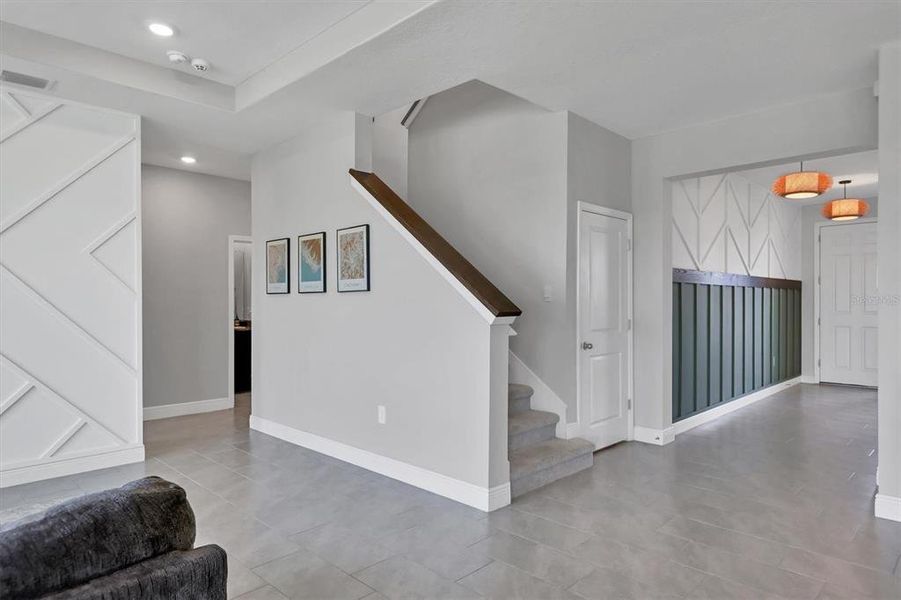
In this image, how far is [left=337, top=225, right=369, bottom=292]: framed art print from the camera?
404 centimetres

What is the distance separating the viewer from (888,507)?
3.14 metres

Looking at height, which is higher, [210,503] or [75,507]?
[75,507]

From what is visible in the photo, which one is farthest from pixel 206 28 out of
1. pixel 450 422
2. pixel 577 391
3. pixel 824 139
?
pixel 824 139

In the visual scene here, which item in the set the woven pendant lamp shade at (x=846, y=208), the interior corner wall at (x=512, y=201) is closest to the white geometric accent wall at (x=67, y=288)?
the interior corner wall at (x=512, y=201)

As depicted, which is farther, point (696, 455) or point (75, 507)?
point (696, 455)

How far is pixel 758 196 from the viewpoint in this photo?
715 centimetres

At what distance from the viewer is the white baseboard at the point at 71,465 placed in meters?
3.69

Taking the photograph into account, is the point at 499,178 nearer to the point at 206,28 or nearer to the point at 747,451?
the point at 206,28

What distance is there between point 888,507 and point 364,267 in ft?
11.6

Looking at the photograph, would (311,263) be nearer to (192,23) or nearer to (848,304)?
(192,23)

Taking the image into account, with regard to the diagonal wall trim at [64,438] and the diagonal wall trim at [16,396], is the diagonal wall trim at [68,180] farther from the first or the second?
the diagonal wall trim at [64,438]

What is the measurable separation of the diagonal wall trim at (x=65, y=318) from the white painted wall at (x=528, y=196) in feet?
9.16

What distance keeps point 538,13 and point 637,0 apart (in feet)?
1.53

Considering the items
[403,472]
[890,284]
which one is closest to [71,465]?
[403,472]
